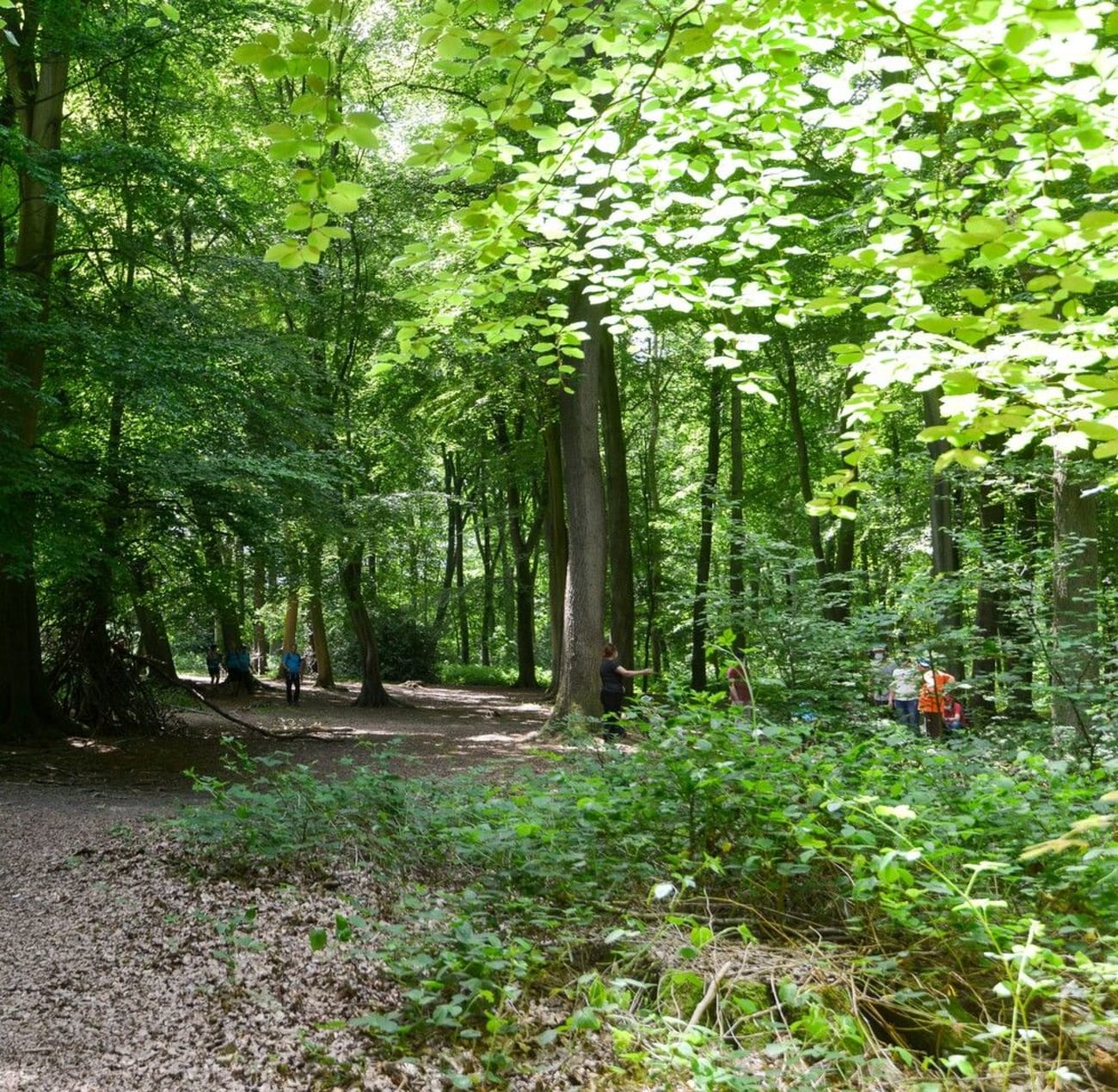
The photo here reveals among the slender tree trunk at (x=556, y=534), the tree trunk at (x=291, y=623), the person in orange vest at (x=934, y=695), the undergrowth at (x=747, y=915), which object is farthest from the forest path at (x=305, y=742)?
the person in orange vest at (x=934, y=695)

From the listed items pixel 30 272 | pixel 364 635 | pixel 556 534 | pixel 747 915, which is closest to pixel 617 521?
pixel 556 534

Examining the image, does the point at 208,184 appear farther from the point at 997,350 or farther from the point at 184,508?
the point at 997,350

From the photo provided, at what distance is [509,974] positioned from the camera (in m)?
3.83

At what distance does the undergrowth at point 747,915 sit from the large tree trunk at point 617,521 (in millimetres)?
10475

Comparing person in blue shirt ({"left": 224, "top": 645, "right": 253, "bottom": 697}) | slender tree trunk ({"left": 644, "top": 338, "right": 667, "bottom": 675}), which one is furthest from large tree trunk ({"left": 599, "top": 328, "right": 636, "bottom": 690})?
person in blue shirt ({"left": 224, "top": 645, "right": 253, "bottom": 697})

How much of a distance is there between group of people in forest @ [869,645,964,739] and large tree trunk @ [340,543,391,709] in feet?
43.2

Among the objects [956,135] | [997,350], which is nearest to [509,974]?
[997,350]

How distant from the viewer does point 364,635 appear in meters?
20.7

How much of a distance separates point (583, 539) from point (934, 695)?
5719 mm

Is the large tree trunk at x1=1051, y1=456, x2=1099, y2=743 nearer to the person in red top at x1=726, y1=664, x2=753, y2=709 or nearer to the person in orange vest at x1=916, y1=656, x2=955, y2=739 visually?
the person in orange vest at x1=916, y1=656, x2=955, y2=739

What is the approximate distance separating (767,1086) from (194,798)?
775 centimetres

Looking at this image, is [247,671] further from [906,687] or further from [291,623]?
[906,687]

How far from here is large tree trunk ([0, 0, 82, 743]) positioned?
9383mm

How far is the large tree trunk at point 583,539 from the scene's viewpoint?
41.2 feet
